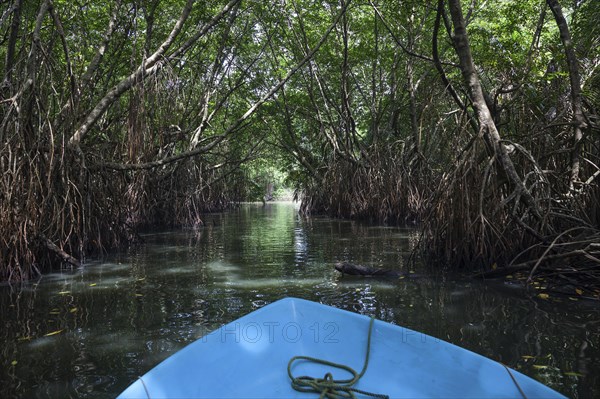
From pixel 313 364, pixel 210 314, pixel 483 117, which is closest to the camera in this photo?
pixel 313 364

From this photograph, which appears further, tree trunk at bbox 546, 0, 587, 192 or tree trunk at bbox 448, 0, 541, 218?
tree trunk at bbox 546, 0, 587, 192

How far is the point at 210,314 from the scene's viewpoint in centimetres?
345

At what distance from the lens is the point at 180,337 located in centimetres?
290

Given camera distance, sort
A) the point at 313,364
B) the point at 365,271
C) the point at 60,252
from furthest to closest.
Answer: the point at 60,252 → the point at 365,271 → the point at 313,364

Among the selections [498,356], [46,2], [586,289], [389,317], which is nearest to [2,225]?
[46,2]

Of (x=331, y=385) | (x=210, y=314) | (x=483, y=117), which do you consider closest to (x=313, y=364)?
(x=331, y=385)

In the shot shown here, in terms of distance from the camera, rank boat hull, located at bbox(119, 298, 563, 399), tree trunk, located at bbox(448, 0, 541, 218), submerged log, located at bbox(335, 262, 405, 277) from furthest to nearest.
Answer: submerged log, located at bbox(335, 262, 405, 277) < tree trunk, located at bbox(448, 0, 541, 218) < boat hull, located at bbox(119, 298, 563, 399)

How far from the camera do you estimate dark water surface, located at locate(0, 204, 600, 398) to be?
2.34 metres

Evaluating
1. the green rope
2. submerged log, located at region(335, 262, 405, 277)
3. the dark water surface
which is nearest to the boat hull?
the green rope

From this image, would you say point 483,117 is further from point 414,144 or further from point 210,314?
point 414,144

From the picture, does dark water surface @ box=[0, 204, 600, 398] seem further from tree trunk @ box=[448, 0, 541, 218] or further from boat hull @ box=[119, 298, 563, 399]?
tree trunk @ box=[448, 0, 541, 218]

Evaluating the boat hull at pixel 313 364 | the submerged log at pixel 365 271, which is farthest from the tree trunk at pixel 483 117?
the boat hull at pixel 313 364

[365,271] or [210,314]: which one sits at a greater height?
[365,271]

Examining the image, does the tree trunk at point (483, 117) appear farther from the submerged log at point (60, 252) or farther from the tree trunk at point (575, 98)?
the submerged log at point (60, 252)
